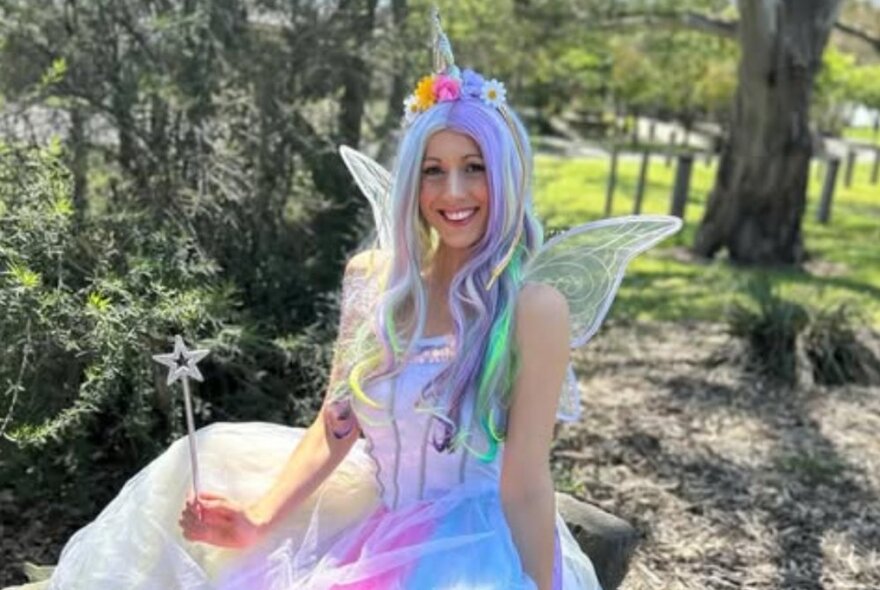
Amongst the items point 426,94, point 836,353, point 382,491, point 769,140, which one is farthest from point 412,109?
point 769,140

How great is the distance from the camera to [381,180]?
97.4 inches

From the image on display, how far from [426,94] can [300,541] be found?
890mm

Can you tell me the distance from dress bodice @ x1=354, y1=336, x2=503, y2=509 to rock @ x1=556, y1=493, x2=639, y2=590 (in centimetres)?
81

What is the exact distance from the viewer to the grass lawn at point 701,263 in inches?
293

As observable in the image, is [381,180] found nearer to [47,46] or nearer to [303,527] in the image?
[303,527]

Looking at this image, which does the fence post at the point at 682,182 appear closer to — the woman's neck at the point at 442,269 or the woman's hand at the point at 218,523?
the woman's neck at the point at 442,269

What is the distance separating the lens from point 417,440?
6.70ft

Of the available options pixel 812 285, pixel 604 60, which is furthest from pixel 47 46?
pixel 604 60

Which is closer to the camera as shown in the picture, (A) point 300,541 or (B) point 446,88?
(B) point 446,88

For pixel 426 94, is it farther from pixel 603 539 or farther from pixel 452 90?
pixel 603 539

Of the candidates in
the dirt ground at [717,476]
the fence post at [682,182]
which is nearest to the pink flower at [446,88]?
the dirt ground at [717,476]

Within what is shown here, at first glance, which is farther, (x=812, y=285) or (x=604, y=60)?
(x=604, y=60)

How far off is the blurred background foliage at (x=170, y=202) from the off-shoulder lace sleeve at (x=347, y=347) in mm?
686

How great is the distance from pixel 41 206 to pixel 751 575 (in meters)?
2.49
